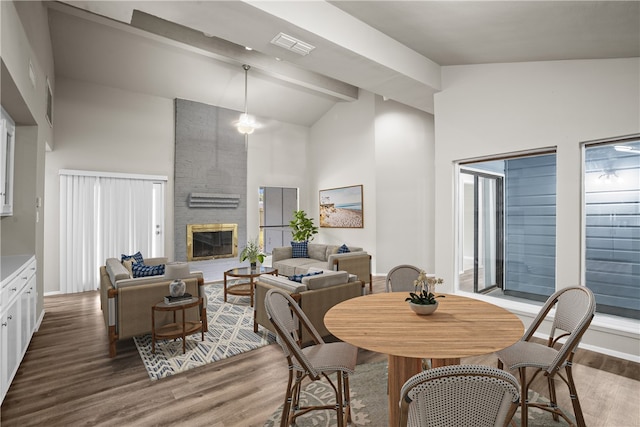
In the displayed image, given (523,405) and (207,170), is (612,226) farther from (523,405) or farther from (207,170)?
(207,170)

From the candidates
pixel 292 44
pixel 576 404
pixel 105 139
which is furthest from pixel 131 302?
pixel 105 139

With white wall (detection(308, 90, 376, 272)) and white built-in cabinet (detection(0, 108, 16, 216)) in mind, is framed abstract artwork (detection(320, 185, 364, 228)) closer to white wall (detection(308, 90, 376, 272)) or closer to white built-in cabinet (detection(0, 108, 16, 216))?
white wall (detection(308, 90, 376, 272))

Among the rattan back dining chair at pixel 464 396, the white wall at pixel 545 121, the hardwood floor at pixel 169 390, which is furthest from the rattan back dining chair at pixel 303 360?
the white wall at pixel 545 121

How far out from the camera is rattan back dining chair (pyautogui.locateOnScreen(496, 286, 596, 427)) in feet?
5.55

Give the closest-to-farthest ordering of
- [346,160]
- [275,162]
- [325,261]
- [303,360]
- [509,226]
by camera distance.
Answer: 1. [303,360]
2. [509,226]
3. [325,261]
4. [346,160]
5. [275,162]

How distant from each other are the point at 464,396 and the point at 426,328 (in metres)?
0.73

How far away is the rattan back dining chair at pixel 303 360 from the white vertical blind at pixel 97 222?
5022mm

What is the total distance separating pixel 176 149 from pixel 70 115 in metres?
1.72

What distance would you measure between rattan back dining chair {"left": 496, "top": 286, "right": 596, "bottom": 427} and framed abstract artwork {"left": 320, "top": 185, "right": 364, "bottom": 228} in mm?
5089

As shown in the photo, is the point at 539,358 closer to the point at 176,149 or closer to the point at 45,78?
the point at 45,78

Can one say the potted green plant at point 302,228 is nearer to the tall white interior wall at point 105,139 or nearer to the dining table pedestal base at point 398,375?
the tall white interior wall at point 105,139

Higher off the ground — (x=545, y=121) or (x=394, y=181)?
(x=545, y=121)

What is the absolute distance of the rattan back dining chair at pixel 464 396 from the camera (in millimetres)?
992

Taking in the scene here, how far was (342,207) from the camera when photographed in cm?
758
